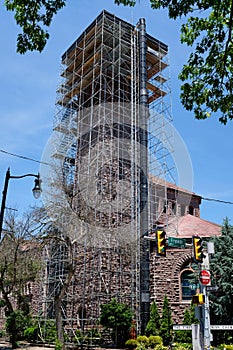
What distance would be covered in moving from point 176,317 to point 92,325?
229 inches

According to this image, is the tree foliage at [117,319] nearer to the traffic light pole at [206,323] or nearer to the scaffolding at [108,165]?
the scaffolding at [108,165]

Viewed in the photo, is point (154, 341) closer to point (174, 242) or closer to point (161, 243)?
point (174, 242)

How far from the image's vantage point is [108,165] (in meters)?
33.0

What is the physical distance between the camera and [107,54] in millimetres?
36281

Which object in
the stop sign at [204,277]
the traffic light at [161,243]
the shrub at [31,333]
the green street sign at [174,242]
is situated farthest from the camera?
the shrub at [31,333]

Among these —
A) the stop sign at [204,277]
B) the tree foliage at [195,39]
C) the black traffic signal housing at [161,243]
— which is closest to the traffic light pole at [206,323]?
the stop sign at [204,277]

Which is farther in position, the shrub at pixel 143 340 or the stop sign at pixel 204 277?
the shrub at pixel 143 340

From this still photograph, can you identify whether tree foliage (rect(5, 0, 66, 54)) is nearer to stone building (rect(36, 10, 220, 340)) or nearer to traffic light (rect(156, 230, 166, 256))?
traffic light (rect(156, 230, 166, 256))

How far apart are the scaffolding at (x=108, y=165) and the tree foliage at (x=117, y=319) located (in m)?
1.83

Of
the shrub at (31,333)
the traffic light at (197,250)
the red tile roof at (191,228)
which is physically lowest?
the shrub at (31,333)

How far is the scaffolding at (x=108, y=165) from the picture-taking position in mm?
29266

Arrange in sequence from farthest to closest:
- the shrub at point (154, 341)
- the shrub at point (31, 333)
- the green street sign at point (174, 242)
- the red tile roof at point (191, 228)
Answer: the red tile roof at point (191, 228)
the shrub at point (31, 333)
the shrub at point (154, 341)
the green street sign at point (174, 242)

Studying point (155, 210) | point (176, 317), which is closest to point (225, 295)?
point (176, 317)

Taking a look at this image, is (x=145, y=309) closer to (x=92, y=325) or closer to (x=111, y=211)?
(x=92, y=325)
